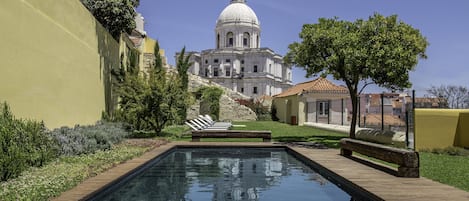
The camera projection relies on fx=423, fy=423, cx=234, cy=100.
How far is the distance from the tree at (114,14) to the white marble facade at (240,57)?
58758 mm

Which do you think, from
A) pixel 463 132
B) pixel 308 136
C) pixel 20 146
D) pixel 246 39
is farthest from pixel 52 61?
pixel 246 39

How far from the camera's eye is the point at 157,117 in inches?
678

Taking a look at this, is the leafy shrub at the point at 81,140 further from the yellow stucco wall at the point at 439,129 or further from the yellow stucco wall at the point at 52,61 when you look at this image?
the yellow stucco wall at the point at 439,129

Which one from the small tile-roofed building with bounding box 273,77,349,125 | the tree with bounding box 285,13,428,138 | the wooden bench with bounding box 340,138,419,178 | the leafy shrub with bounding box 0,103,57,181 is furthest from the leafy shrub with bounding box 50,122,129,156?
the small tile-roofed building with bounding box 273,77,349,125

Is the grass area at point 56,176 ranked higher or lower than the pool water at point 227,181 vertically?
higher

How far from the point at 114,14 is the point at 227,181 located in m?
13.2

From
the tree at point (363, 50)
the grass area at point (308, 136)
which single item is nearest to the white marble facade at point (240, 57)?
the grass area at point (308, 136)

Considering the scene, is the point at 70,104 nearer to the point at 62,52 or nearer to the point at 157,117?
the point at 62,52

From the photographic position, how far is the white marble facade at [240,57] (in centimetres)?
7800

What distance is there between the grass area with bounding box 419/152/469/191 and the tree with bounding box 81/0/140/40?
13.6 meters

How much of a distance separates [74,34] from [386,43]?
9.70 m

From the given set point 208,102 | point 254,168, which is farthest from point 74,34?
point 208,102

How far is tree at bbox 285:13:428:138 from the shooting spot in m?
13.2

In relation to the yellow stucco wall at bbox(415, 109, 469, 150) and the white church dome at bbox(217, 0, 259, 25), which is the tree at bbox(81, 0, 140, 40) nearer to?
the yellow stucco wall at bbox(415, 109, 469, 150)
